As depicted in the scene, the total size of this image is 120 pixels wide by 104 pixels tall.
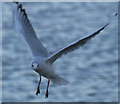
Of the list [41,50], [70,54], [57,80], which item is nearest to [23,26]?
[41,50]

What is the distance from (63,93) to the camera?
8516 mm

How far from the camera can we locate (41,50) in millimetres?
4770

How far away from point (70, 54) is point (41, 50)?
5776mm

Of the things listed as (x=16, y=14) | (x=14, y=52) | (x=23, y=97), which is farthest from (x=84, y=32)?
(x=16, y=14)

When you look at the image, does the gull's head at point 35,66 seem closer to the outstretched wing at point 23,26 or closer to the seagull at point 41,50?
the seagull at point 41,50

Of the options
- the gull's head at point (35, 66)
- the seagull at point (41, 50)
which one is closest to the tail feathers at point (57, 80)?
the seagull at point (41, 50)

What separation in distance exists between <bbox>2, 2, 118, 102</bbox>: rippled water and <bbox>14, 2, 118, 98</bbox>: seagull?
109 centimetres

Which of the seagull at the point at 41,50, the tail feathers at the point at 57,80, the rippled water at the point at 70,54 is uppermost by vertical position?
the rippled water at the point at 70,54

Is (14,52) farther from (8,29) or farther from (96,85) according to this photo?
(96,85)

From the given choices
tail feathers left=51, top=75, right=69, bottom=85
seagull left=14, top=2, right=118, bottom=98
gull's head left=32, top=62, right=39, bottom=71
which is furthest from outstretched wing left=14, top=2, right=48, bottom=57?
gull's head left=32, top=62, right=39, bottom=71

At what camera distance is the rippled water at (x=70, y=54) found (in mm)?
8477

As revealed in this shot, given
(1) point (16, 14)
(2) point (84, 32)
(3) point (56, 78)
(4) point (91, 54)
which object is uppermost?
(2) point (84, 32)

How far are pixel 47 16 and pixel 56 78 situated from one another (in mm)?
9019

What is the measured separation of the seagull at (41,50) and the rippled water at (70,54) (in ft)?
3.59
